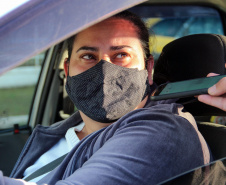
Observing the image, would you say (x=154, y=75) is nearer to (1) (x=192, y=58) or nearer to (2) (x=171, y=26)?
(1) (x=192, y=58)

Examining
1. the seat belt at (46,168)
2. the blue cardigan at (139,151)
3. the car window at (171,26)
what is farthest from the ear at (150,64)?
A: the car window at (171,26)

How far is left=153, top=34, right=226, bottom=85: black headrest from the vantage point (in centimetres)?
175

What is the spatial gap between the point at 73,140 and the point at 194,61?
0.77 m

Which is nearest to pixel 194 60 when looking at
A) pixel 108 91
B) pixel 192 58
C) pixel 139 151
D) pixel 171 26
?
pixel 192 58

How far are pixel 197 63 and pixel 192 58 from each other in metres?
0.04

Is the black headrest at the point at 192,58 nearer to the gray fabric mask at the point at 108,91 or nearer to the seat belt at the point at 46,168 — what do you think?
the gray fabric mask at the point at 108,91

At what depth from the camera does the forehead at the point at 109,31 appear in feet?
5.59

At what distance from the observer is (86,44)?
178cm

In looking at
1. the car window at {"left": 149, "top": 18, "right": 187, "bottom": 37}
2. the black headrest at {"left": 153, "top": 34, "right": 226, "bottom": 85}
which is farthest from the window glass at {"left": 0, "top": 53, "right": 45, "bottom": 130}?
the car window at {"left": 149, "top": 18, "right": 187, "bottom": 37}

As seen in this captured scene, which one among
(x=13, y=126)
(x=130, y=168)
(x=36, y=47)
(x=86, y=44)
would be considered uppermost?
(x=36, y=47)

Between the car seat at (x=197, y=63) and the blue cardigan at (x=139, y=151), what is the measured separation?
33 cm

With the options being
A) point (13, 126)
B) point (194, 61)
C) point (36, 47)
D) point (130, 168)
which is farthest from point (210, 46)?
point (13, 126)

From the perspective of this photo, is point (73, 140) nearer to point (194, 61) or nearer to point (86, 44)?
point (86, 44)

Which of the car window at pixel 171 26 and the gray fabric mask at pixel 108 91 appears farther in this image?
the car window at pixel 171 26
